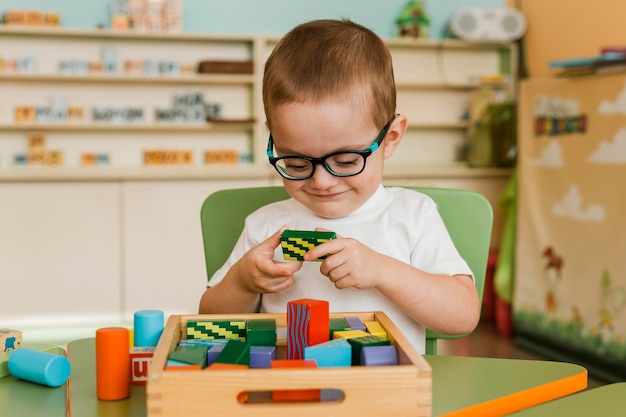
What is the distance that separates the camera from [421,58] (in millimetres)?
4020

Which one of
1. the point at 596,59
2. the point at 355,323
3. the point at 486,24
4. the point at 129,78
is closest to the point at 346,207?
the point at 355,323

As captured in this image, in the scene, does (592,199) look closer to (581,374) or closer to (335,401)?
(581,374)

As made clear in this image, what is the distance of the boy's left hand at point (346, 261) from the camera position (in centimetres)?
80

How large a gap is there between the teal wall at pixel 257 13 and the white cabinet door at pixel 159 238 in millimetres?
858

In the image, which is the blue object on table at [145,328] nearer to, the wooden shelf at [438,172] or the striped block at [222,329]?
the striped block at [222,329]

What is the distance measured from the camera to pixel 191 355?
2.06 ft

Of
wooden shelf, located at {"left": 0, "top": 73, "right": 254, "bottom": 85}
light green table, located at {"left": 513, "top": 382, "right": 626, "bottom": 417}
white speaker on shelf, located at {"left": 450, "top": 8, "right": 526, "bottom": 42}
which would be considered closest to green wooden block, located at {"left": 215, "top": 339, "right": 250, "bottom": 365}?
light green table, located at {"left": 513, "top": 382, "right": 626, "bottom": 417}

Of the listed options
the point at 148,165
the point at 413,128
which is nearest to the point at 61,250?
the point at 148,165

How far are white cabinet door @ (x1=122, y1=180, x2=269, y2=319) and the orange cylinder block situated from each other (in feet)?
8.87

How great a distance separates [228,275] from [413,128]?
313cm

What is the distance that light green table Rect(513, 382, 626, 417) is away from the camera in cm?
71

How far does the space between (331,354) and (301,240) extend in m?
0.18

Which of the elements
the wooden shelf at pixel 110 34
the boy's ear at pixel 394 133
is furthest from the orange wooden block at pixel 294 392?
the wooden shelf at pixel 110 34

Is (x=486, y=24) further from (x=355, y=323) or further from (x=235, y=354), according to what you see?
(x=235, y=354)
